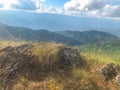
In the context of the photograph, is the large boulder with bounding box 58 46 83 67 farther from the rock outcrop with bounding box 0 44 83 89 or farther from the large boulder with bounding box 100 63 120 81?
the large boulder with bounding box 100 63 120 81

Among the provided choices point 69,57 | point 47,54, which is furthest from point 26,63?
point 69,57

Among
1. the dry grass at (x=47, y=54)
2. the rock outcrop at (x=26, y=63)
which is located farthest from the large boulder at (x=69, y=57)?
the dry grass at (x=47, y=54)

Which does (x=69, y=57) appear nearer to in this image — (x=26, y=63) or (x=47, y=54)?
(x=47, y=54)

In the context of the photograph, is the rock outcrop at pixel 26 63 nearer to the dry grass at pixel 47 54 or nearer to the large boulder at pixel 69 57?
the large boulder at pixel 69 57

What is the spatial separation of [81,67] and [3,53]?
3211 millimetres

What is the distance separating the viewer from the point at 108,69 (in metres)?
10.1

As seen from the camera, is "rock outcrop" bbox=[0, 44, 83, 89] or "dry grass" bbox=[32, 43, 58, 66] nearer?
"rock outcrop" bbox=[0, 44, 83, 89]

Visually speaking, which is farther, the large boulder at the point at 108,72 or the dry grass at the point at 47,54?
the dry grass at the point at 47,54

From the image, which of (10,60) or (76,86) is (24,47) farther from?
(76,86)

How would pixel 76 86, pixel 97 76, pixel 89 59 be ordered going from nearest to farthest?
pixel 76 86 → pixel 97 76 → pixel 89 59

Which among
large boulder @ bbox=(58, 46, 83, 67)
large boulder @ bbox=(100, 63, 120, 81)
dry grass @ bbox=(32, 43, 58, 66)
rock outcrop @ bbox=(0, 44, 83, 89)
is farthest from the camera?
large boulder @ bbox=(58, 46, 83, 67)

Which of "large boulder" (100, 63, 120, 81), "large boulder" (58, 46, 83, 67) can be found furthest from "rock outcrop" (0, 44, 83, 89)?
"large boulder" (100, 63, 120, 81)

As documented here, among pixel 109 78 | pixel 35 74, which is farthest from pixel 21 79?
pixel 109 78

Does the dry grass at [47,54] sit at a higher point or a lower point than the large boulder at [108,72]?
higher
